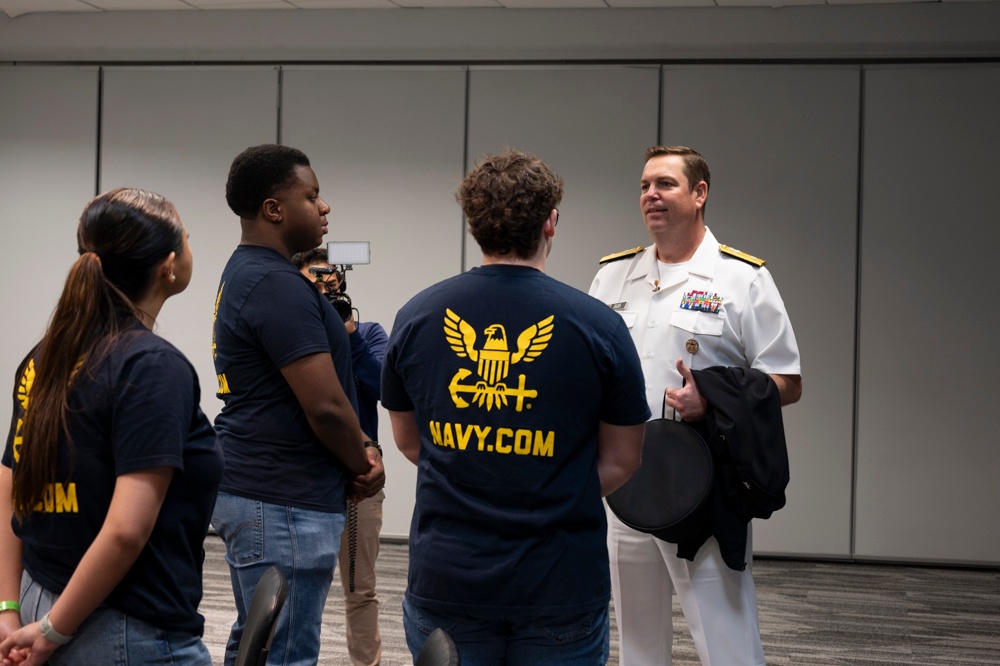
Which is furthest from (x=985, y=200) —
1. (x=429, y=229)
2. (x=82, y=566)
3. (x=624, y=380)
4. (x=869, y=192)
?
(x=82, y=566)

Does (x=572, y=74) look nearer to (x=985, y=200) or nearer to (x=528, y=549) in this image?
(x=985, y=200)

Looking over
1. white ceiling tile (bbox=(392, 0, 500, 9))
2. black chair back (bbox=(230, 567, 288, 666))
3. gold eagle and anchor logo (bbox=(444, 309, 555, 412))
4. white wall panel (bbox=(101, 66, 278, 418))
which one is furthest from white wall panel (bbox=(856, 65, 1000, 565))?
black chair back (bbox=(230, 567, 288, 666))

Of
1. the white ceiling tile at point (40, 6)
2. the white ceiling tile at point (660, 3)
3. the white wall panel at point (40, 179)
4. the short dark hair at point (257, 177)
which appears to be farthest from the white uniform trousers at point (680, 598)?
the white ceiling tile at point (40, 6)

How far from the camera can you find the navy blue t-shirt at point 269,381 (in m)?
2.16

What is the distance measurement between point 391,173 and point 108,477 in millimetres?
4765

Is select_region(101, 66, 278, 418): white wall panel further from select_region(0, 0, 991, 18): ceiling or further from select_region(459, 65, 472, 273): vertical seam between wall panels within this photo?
select_region(459, 65, 472, 273): vertical seam between wall panels

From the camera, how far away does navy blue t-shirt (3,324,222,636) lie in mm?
1539

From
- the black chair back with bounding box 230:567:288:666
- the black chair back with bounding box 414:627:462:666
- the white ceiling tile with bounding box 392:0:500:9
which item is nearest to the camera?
the black chair back with bounding box 414:627:462:666

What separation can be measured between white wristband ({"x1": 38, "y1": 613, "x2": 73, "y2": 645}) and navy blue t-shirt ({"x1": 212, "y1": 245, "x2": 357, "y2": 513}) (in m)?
0.67

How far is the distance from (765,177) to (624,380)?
4413mm

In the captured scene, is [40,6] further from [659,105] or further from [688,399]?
[688,399]

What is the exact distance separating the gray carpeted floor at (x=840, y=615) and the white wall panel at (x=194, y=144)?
4.69ft

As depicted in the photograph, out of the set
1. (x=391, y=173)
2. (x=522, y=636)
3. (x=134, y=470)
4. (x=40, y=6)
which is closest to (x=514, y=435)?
(x=522, y=636)

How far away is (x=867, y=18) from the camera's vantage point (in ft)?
18.8
